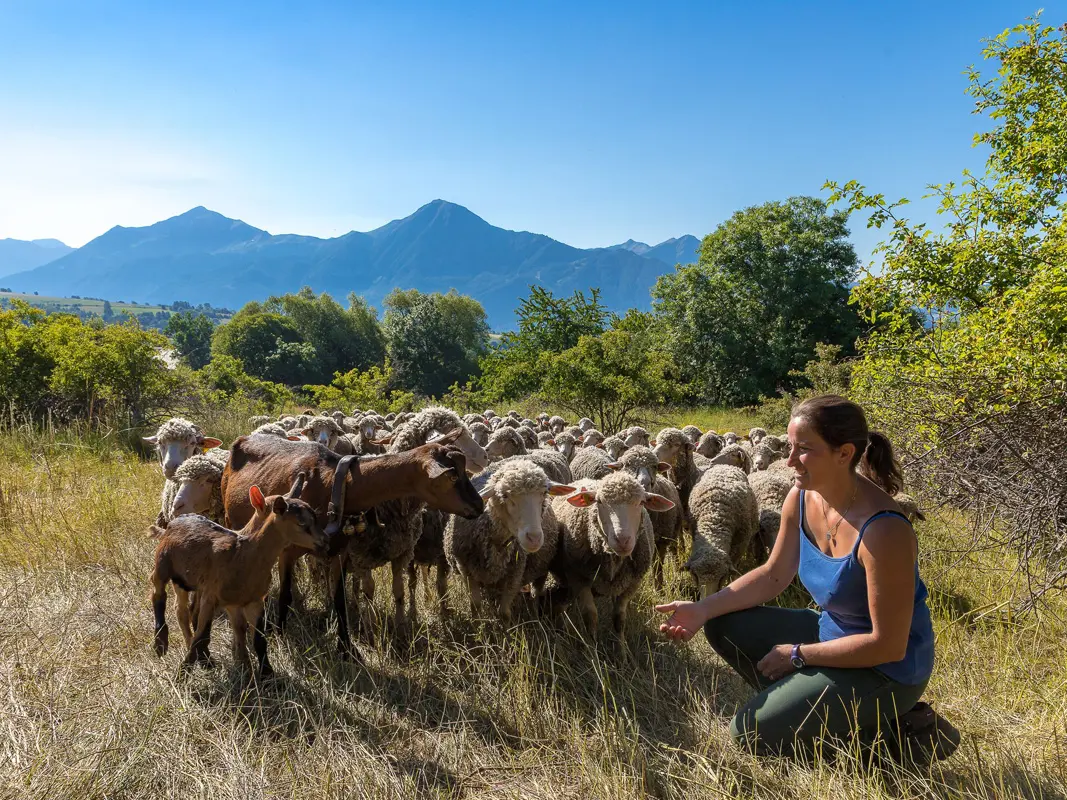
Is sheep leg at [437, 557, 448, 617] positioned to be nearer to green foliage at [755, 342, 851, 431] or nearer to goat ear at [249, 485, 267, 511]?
goat ear at [249, 485, 267, 511]

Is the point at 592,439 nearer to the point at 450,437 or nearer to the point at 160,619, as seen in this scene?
the point at 450,437

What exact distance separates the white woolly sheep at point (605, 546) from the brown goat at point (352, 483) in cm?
101

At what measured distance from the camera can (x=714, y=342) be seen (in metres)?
31.2

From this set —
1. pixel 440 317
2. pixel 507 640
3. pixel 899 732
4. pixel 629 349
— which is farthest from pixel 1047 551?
pixel 440 317

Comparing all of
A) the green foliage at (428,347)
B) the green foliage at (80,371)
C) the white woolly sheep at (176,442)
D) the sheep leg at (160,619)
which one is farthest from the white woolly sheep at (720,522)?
the green foliage at (428,347)

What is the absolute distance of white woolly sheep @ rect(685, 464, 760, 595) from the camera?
5.06 meters

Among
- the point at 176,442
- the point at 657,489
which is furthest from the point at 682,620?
the point at 176,442

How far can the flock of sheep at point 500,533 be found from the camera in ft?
11.8

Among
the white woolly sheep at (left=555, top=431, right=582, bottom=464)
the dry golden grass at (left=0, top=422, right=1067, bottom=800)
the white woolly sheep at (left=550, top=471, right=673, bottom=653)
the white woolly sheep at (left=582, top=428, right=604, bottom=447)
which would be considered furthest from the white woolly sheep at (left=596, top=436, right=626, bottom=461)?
the dry golden grass at (left=0, top=422, right=1067, bottom=800)

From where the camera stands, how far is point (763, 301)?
101 feet

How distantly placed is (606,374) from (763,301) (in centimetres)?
1945

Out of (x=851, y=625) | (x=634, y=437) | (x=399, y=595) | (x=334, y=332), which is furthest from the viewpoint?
(x=334, y=332)

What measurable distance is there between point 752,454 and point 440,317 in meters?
51.5

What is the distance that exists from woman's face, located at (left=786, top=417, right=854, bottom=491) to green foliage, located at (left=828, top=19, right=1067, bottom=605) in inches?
95.7
